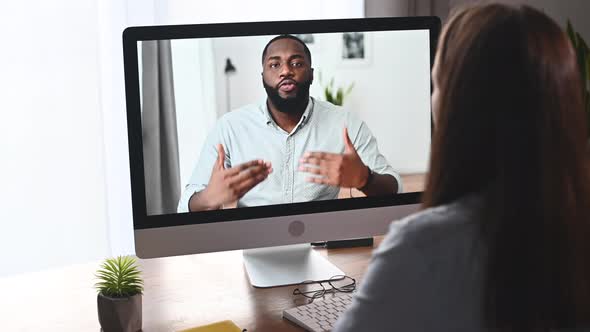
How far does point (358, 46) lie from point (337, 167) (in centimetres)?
24

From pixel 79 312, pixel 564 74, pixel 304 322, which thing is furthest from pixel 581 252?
pixel 79 312

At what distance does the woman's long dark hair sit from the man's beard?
0.65 meters

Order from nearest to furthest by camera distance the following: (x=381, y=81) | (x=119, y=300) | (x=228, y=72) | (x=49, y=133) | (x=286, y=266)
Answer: (x=119, y=300) < (x=228, y=72) < (x=381, y=81) < (x=286, y=266) < (x=49, y=133)

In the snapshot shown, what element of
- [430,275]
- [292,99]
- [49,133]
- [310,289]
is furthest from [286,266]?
[49,133]

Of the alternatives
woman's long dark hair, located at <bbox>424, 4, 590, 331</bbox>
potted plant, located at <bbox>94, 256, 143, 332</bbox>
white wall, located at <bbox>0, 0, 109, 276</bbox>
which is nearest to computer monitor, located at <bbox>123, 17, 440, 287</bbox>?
potted plant, located at <bbox>94, 256, 143, 332</bbox>

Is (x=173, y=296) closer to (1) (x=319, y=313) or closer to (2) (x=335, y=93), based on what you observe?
(1) (x=319, y=313)

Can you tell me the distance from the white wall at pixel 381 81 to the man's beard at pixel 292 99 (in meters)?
0.02

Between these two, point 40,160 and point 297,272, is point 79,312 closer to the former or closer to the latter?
point 297,272

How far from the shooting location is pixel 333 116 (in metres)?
1.51

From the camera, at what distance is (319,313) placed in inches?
54.0

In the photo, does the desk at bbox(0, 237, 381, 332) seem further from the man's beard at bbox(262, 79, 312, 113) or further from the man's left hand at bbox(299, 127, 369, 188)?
the man's beard at bbox(262, 79, 312, 113)

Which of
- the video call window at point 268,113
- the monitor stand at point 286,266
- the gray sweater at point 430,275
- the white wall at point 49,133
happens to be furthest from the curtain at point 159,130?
the white wall at point 49,133

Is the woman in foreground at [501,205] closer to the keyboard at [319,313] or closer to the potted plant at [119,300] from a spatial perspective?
the keyboard at [319,313]

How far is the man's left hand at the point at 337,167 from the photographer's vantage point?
150 cm
